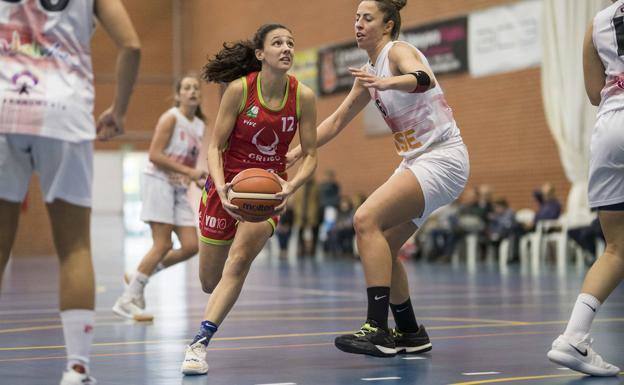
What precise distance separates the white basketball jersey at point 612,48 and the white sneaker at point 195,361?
2.23m

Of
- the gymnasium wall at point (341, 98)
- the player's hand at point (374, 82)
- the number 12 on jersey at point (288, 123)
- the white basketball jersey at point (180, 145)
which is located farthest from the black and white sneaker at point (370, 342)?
the gymnasium wall at point (341, 98)

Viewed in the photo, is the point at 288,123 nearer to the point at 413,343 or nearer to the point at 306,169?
the point at 306,169

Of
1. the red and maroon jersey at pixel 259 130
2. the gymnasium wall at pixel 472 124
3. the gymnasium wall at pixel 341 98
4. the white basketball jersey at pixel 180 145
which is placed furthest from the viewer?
the gymnasium wall at pixel 341 98

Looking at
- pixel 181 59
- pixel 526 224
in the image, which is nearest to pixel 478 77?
pixel 526 224

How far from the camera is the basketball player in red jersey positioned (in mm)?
5523

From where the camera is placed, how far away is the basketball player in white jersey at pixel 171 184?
27.7 feet

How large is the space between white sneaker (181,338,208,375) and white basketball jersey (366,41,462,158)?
5.11ft

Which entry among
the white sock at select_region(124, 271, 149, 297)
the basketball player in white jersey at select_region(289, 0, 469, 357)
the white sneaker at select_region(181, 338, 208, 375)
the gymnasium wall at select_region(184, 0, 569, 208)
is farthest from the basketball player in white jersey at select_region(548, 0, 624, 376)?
the gymnasium wall at select_region(184, 0, 569, 208)

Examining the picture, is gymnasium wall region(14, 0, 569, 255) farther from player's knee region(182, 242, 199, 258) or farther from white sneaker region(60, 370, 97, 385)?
white sneaker region(60, 370, 97, 385)

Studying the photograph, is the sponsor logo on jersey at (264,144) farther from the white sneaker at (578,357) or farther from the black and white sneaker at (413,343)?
the white sneaker at (578,357)

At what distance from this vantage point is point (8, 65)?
12.7 feet

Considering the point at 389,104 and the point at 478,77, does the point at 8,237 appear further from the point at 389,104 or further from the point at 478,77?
the point at 478,77

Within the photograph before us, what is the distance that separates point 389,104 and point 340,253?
16525mm

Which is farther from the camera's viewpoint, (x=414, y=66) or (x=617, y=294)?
(x=617, y=294)
